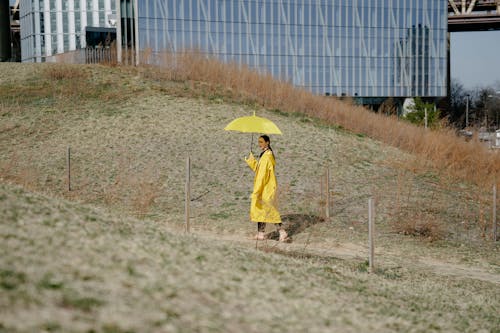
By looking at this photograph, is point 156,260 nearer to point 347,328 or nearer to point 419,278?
point 347,328

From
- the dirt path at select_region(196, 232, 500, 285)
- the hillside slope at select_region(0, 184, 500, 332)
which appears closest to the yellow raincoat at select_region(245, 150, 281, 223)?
the dirt path at select_region(196, 232, 500, 285)

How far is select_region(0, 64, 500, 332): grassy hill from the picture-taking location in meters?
5.91

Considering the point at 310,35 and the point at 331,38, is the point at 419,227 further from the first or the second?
the point at 331,38

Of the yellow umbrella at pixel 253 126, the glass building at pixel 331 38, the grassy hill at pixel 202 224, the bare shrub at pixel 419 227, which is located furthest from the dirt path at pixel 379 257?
the glass building at pixel 331 38

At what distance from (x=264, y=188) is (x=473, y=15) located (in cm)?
7118

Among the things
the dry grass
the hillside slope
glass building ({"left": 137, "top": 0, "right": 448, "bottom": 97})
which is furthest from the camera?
glass building ({"left": 137, "top": 0, "right": 448, "bottom": 97})

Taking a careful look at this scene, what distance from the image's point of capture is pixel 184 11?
68.1 metres

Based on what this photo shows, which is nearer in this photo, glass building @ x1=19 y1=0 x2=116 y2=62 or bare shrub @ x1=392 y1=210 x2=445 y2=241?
bare shrub @ x1=392 y1=210 x2=445 y2=241

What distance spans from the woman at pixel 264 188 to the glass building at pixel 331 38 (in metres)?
54.4

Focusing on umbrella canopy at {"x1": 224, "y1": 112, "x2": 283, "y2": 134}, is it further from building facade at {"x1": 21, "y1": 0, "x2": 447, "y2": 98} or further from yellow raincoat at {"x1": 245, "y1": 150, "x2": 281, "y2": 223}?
building facade at {"x1": 21, "y1": 0, "x2": 447, "y2": 98}

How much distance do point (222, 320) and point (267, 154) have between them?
8244mm

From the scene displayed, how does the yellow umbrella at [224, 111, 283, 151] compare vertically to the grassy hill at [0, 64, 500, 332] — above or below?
above

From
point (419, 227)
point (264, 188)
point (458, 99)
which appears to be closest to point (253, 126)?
point (264, 188)

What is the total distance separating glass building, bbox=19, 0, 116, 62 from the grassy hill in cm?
4622
